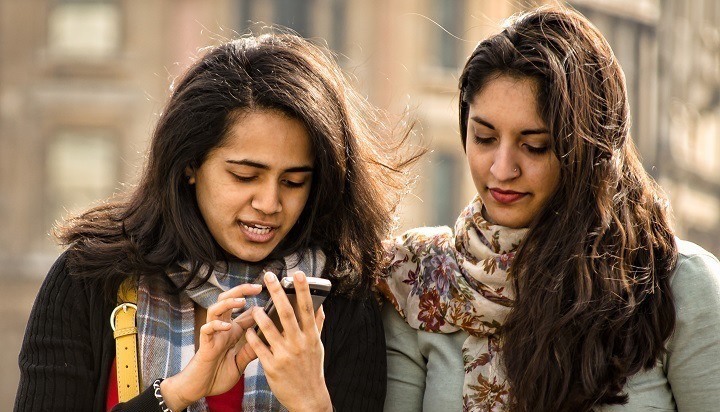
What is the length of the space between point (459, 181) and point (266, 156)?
23.9 m

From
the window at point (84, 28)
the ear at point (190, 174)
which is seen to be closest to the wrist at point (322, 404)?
the ear at point (190, 174)

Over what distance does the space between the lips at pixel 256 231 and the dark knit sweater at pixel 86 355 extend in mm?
289

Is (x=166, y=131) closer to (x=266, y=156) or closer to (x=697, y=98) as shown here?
(x=266, y=156)

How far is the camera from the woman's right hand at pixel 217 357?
→ 398 centimetres

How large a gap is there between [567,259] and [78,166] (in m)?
24.8

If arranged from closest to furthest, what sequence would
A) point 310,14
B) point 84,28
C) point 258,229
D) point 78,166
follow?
point 258,229 < point 310,14 < point 78,166 < point 84,28

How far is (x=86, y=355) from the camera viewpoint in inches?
167

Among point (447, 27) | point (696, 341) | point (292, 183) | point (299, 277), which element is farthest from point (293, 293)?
point (447, 27)

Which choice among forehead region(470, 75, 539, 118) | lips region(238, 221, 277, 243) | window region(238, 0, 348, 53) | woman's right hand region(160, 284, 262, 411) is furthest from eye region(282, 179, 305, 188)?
window region(238, 0, 348, 53)

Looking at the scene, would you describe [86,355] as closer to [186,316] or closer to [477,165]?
[186,316]

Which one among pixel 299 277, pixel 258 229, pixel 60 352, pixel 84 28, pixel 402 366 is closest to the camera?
pixel 299 277

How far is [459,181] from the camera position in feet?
92.0

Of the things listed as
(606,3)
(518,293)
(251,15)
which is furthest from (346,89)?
(606,3)

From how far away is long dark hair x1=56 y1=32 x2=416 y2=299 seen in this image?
437 cm
